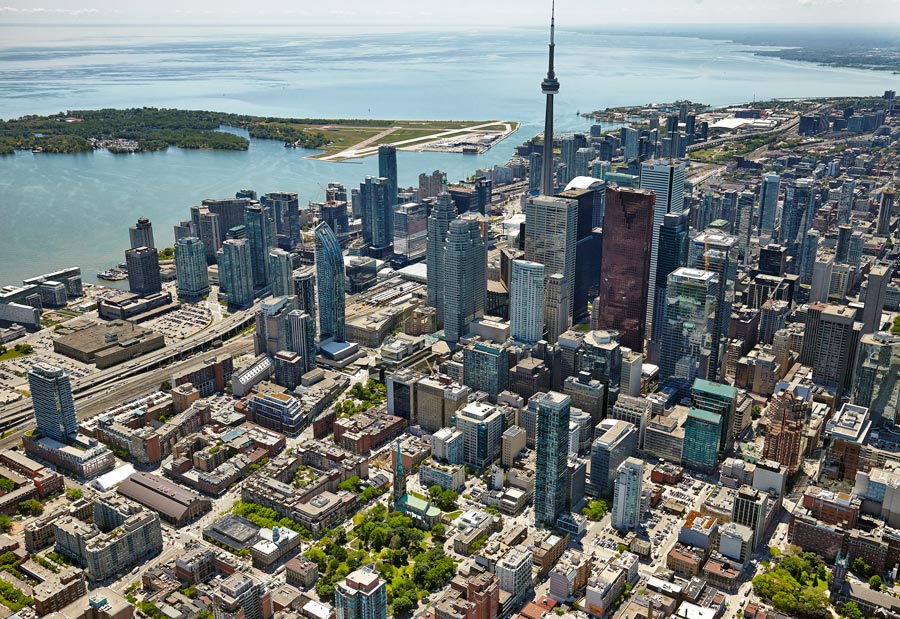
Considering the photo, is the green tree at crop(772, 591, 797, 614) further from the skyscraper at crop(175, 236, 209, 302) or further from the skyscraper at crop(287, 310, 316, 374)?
the skyscraper at crop(175, 236, 209, 302)

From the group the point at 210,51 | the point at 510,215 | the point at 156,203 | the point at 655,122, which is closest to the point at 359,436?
the point at 510,215

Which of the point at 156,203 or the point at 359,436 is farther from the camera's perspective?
the point at 156,203

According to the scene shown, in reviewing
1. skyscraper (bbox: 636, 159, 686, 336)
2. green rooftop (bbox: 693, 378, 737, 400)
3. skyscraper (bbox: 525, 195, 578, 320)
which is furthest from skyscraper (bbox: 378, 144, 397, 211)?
green rooftop (bbox: 693, 378, 737, 400)

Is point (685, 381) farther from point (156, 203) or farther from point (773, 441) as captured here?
point (156, 203)

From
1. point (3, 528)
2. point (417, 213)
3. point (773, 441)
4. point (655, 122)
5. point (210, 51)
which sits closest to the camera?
point (3, 528)

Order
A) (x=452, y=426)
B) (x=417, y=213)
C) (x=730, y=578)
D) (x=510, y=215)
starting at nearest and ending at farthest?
(x=730, y=578), (x=452, y=426), (x=417, y=213), (x=510, y=215)

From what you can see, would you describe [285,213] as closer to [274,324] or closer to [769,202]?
[274,324]
